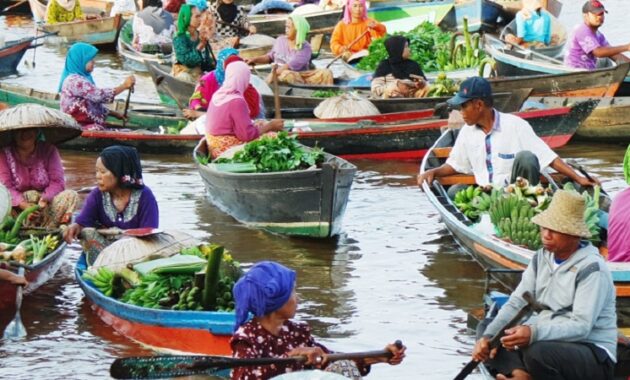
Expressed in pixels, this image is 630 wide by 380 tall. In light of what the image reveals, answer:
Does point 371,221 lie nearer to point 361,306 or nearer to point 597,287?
point 361,306

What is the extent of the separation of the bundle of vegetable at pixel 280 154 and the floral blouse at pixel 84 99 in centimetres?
289

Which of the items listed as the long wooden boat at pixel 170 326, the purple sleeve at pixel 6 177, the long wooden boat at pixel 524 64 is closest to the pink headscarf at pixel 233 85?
the purple sleeve at pixel 6 177

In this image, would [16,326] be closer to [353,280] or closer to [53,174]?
[53,174]

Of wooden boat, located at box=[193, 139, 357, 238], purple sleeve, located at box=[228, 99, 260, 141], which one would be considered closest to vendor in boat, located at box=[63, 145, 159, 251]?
wooden boat, located at box=[193, 139, 357, 238]

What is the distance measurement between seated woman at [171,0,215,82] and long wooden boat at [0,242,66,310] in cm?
615

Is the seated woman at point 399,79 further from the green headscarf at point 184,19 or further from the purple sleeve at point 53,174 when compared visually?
the purple sleeve at point 53,174

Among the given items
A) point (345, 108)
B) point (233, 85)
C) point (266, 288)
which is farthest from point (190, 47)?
point (266, 288)

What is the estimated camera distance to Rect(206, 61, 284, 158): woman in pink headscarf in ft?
36.4

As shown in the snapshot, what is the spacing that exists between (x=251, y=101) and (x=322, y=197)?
78.6 inches

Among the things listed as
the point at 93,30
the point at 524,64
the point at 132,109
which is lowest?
the point at 93,30

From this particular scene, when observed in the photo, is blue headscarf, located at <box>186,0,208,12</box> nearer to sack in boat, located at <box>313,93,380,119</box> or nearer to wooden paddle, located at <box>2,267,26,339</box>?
sack in boat, located at <box>313,93,380,119</box>

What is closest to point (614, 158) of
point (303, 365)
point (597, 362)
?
point (597, 362)

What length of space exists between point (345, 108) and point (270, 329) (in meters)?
8.38

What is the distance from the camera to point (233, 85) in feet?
36.5
